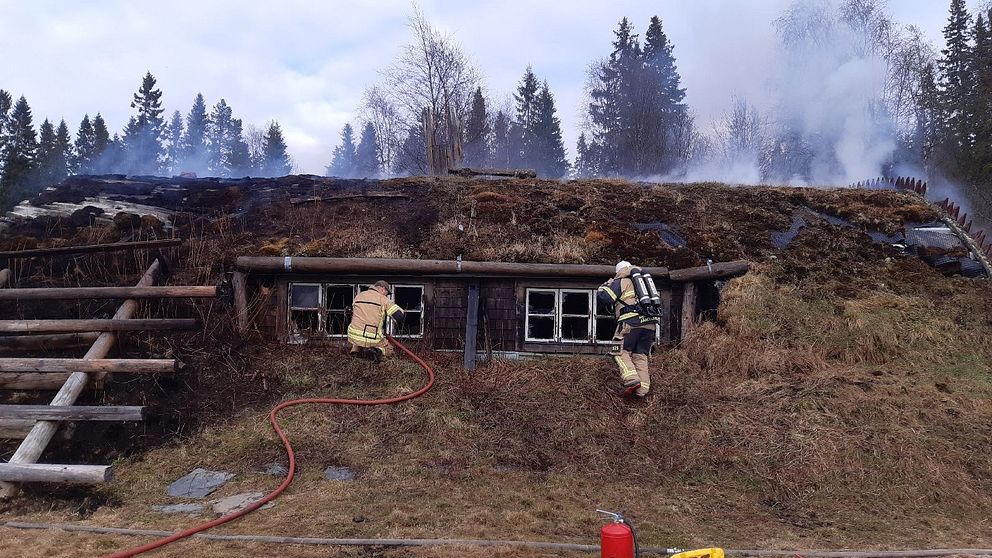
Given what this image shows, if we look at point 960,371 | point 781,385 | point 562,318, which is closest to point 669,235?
point 562,318

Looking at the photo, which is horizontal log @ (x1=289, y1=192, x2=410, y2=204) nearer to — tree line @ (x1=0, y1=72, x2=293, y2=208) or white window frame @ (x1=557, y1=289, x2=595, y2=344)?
white window frame @ (x1=557, y1=289, x2=595, y2=344)

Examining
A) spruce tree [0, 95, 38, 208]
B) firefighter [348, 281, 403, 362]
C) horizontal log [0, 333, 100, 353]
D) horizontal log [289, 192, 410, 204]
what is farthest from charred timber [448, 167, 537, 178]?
spruce tree [0, 95, 38, 208]

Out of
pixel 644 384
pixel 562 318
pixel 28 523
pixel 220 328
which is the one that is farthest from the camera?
pixel 562 318

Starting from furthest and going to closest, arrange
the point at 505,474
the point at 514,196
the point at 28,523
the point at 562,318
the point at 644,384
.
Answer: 1. the point at 514,196
2. the point at 562,318
3. the point at 644,384
4. the point at 505,474
5. the point at 28,523

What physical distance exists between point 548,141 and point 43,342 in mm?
32680

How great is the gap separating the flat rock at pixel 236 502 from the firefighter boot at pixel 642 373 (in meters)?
4.48

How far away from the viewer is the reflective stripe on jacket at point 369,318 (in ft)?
27.7

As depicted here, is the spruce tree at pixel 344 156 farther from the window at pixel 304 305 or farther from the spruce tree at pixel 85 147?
the window at pixel 304 305

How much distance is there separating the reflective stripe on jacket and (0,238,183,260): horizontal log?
139 inches

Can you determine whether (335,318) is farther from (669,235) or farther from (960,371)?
(960,371)

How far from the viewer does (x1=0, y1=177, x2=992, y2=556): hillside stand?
5.41 metres

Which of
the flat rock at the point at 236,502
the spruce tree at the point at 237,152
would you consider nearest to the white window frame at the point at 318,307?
the flat rock at the point at 236,502

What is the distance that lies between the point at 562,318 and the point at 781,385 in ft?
10.7

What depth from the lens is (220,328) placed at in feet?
28.9
